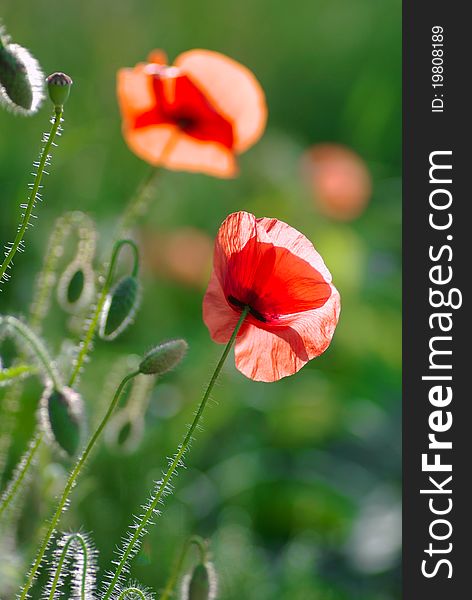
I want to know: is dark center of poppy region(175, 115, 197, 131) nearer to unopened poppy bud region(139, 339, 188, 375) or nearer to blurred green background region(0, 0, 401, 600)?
blurred green background region(0, 0, 401, 600)

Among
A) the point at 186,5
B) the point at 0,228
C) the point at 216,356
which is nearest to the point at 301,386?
the point at 216,356

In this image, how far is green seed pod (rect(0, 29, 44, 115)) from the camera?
3.01 ft

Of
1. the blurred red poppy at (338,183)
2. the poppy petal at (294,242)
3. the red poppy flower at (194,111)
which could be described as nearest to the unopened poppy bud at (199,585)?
the poppy petal at (294,242)

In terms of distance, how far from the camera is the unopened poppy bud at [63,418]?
3.29ft

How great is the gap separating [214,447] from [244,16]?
230 cm

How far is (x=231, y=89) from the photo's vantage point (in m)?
1.53

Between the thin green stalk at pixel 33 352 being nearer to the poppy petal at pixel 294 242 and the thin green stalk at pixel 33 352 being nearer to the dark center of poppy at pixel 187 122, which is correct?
the poppy petal at pixel 294 242

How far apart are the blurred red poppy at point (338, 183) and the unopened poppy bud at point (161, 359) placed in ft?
6.21

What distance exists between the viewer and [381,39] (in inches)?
157

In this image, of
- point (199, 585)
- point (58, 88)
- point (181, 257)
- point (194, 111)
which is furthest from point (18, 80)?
point (181, 257)

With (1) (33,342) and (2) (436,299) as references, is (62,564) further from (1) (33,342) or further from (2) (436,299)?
(2) (436,299)

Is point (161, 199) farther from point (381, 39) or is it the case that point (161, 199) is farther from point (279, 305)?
point (279, 305)

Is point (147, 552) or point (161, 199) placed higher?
point (161, 199)

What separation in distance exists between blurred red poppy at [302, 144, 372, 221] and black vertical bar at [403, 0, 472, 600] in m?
1.07
